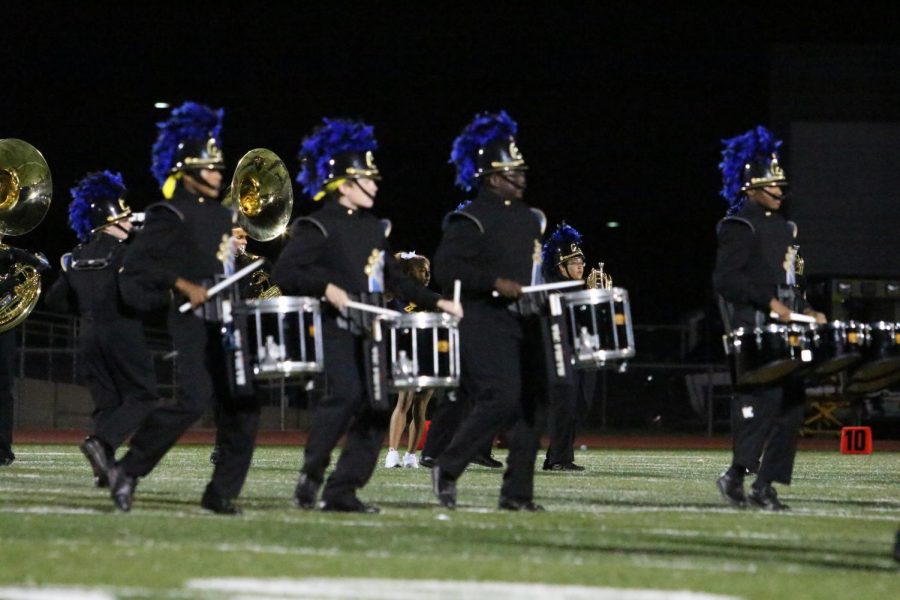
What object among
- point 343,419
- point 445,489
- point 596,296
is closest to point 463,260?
point 596,296

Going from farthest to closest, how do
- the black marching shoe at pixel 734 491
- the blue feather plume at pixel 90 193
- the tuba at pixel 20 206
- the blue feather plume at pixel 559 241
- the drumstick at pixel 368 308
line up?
the blue feather plume at pixel 559 241 → the tuba at pixel 20 206 → the blue feather plume at pixel 90 193 → the black marching shoe at pixel 734 491 → the drumstick at pixel 368 308

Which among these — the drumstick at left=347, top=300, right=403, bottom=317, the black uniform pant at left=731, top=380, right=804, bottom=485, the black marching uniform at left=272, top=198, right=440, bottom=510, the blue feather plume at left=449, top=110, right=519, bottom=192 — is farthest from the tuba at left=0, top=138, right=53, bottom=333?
the black uniform pant at left=731, top=380, right=804, bottom=485

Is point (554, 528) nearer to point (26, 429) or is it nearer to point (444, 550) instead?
point (444, 550)

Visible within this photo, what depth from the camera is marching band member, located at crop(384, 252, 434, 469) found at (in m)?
14.8

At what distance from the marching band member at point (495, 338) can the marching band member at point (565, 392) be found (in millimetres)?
4829

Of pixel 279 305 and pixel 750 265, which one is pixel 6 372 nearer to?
pixel 279 305

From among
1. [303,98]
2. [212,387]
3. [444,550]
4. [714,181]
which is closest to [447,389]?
Answer: [212,387]

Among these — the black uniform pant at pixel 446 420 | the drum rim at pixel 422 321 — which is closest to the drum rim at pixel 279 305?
the drum rim at pixel 422 321

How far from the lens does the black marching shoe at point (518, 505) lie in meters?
9.05

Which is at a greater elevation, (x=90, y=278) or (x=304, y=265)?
(x=90, y=278)

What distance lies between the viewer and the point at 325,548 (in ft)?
22.2

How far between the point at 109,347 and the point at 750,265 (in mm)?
4040

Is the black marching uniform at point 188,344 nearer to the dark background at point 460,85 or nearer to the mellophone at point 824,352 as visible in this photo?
the mellophone at point 824,352

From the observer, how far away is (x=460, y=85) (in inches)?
1239
